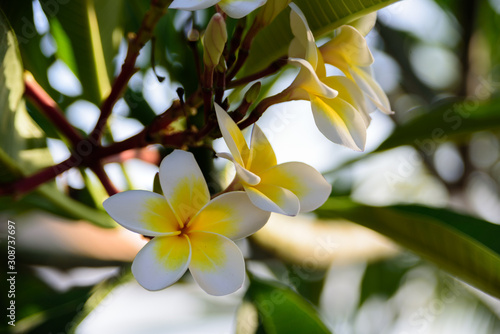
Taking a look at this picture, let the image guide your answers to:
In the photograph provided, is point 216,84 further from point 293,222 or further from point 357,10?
point 293,222

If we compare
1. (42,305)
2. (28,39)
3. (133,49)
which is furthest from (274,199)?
(42,305)

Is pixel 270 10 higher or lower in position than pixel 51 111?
higher

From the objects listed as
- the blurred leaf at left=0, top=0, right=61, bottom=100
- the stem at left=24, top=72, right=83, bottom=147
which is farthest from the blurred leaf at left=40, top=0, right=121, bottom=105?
the stem at left=24, top=72, right=83, bottom=147

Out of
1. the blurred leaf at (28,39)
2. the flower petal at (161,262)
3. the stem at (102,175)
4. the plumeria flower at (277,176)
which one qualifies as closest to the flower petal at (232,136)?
the plumeria flower at (277,176)

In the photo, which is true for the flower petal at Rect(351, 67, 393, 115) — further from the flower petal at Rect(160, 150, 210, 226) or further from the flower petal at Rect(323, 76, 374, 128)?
the flower petal at Rect(160, 150, 210, 226)

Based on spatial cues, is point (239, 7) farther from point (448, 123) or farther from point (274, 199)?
point (448, 123)

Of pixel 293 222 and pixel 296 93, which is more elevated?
pixel 296 93

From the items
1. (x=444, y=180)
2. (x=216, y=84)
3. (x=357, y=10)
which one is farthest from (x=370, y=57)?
(x=444, y=180)
